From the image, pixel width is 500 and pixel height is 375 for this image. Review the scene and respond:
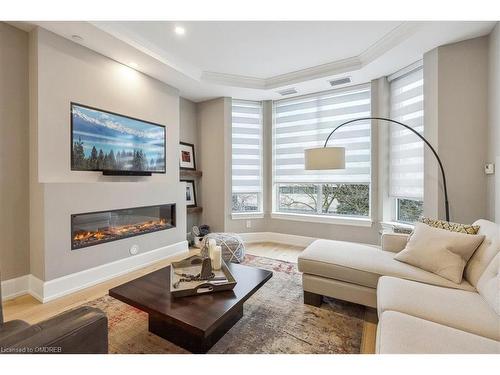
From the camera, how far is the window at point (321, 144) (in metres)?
3.71

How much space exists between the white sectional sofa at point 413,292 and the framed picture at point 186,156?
9.04 feet

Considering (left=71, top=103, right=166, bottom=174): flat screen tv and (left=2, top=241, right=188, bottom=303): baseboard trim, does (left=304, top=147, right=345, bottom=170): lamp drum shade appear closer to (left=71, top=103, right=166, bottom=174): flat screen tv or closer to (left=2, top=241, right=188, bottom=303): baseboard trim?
(left=71, top=103, right=166, bottom=174): flat screen tv

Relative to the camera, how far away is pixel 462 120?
2.61 metres

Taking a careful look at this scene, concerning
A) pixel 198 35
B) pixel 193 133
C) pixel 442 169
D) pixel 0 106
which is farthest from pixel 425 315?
pixel 193 133

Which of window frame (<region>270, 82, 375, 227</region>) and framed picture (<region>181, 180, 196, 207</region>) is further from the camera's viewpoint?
framed picture (<region>181, 180, 196, 207</region>)

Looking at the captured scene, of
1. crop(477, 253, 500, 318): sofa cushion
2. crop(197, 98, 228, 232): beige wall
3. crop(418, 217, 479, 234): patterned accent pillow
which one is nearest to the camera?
crop(477, 253, 500, 318): sofa cushion

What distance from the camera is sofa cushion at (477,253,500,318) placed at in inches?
53.3

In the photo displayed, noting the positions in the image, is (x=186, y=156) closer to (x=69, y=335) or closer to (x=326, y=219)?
(x=326, y=219)

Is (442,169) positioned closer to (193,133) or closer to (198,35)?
(198,35)

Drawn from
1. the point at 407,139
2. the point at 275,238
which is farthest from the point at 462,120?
the point at 275,238

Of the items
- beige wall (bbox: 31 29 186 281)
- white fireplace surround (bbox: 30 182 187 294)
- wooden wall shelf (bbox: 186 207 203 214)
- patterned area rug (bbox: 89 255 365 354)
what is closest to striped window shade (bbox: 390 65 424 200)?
patterned area rug (bbox: 89 255 365 354)

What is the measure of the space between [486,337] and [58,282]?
3.22m

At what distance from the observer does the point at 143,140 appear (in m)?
3.25

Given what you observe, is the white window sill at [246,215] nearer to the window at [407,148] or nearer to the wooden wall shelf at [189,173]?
the wooden wall shelf at [189,173]
